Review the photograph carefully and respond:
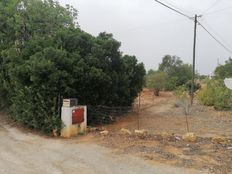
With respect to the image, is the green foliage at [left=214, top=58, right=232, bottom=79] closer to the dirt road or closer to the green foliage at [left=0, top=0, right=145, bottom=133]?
the green foliage at [left=0, top=0, right=145, bottom=133]

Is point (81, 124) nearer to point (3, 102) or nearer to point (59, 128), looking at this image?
point (59, 128)

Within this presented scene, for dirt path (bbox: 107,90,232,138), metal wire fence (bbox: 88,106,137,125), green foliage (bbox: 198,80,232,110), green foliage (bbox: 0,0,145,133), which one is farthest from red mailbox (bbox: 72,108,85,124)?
green foliage (bbox: 198,80,232,110)

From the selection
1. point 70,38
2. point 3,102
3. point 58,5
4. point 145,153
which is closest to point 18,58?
point 70,38

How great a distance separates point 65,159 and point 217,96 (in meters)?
15.2

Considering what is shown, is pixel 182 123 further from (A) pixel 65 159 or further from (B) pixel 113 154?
(A) pixel 65 159

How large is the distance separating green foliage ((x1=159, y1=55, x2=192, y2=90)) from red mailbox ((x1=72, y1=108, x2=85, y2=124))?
27.4 metres

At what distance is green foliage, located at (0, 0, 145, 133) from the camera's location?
1422 cm

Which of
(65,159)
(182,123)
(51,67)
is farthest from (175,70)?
(65,159)

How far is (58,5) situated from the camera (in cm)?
2109

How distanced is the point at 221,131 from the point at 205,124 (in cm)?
186

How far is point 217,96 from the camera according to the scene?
23.2 m

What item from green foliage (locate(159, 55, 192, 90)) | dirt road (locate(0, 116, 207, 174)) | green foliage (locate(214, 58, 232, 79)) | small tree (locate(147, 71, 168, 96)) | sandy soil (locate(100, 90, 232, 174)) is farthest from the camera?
green foliage (locate(159, 55, 192, 90))

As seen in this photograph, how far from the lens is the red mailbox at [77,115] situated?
13672mm

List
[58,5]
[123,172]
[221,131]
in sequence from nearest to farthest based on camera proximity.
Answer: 1. [123,172]
2. [221,131]
3. [58,5]
